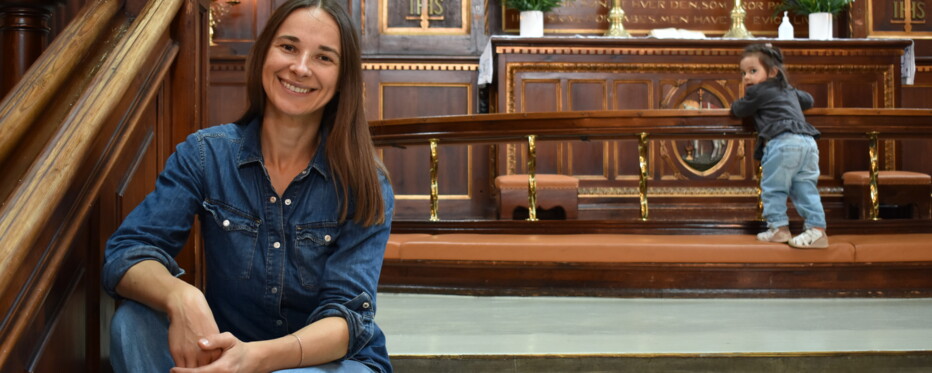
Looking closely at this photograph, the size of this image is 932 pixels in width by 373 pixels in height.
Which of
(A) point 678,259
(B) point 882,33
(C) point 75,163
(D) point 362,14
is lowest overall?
(A) point 678,259

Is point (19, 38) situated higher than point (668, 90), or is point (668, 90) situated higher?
point (668, 90)

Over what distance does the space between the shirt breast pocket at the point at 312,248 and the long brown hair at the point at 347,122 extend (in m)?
0.04

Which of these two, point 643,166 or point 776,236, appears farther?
point 643,166

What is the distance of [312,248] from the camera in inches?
60.5

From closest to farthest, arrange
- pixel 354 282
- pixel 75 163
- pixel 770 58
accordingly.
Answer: pixel 75 163 < pixel 354 282 < pixel 770 58

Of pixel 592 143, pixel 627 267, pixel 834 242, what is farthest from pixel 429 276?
pixel 592 143

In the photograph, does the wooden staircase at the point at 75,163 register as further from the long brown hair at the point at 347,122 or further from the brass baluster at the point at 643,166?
the brass baluster at the point at 643,166

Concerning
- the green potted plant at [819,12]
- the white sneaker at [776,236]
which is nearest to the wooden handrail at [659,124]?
the white sneaker at [776,236]

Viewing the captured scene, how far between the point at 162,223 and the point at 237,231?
132mm

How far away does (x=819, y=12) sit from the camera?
7.46 meters

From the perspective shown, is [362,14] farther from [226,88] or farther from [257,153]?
[257,153]

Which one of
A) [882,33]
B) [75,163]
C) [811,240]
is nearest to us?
[75,163]

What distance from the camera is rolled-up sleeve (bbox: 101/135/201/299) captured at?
4.63 ft

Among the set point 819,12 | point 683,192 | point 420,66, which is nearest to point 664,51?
point 683,192
